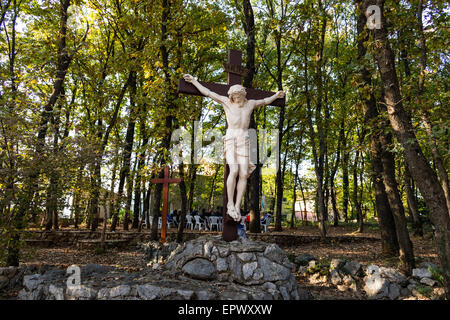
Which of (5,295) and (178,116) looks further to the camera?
(178,116)

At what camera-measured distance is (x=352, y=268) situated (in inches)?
221

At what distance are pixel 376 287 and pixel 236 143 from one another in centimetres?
348

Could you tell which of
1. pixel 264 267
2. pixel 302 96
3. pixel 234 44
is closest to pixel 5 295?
pixel 264 267

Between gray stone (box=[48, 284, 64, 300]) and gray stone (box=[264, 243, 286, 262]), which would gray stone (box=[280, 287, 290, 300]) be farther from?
gray stone (box=[48, 284, 64, 300])

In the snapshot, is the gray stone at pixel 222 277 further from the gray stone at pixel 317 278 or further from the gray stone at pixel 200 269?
the gray stone at pixel 317 278

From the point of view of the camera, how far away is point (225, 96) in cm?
505

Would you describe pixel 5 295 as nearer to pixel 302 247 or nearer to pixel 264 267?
pixel 264 267

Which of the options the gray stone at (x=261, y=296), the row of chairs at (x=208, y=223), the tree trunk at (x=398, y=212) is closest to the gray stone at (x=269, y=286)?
the gray stone at (x=261, y=296)

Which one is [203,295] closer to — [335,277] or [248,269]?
[248,269]

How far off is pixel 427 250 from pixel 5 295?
10142 mm

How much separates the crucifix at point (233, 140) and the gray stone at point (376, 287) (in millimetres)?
2593

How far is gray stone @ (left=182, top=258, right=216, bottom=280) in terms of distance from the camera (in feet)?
13.4

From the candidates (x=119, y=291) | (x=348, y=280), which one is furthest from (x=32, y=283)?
(x=348, y=280)
